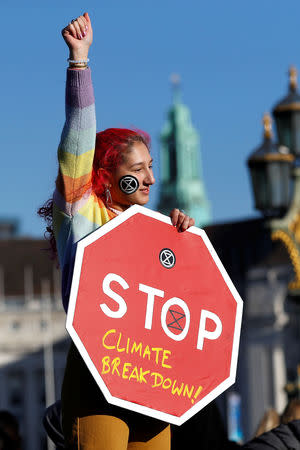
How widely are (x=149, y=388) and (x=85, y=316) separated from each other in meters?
0.27

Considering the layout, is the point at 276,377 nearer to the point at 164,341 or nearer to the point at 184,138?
the point at 184,138

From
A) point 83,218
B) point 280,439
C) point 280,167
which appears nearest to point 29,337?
point 280,167

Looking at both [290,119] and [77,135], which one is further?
[290,119]

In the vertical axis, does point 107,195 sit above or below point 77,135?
below

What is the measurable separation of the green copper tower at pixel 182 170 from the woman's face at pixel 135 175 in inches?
3423

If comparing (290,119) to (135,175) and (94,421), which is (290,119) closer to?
(135,175)

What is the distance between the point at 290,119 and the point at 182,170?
8396 cm

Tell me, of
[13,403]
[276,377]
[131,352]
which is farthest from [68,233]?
[13,403]

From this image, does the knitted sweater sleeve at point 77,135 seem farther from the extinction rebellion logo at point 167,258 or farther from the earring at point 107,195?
the extinction rebellion logo at point 167,258

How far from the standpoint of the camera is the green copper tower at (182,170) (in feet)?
302

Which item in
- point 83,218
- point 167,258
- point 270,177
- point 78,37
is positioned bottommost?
point 270,177

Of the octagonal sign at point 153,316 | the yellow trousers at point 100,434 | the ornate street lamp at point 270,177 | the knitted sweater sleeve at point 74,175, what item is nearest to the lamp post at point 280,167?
the ornate street lamp at point 270,177

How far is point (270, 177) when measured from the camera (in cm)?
960

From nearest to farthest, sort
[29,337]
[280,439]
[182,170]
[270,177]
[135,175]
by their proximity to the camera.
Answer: [135,175]
[280,439]
[270,177]
[29,337]
[182,170]
